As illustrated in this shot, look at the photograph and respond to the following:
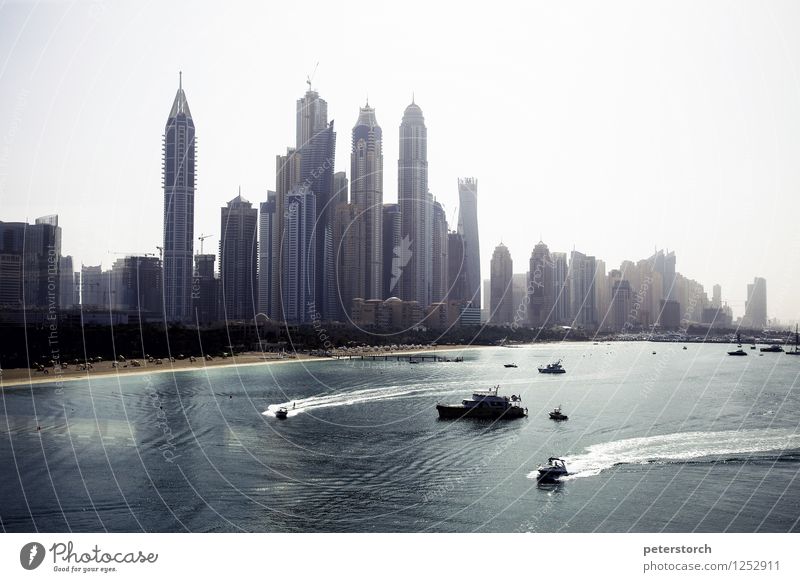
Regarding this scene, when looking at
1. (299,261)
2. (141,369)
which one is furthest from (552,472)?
(299,261)

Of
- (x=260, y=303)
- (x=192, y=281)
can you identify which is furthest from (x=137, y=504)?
(x=260, y=303)

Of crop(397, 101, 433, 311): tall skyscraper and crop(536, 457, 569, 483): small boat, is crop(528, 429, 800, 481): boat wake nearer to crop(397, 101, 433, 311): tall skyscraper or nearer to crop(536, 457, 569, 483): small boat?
crop(536, 457, 569, 483): small boat

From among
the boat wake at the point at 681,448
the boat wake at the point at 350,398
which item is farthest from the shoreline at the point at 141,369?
the boat wake at the point at 681,448

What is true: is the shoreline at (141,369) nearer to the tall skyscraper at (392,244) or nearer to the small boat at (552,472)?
the tall skyscraper at (392,244)
